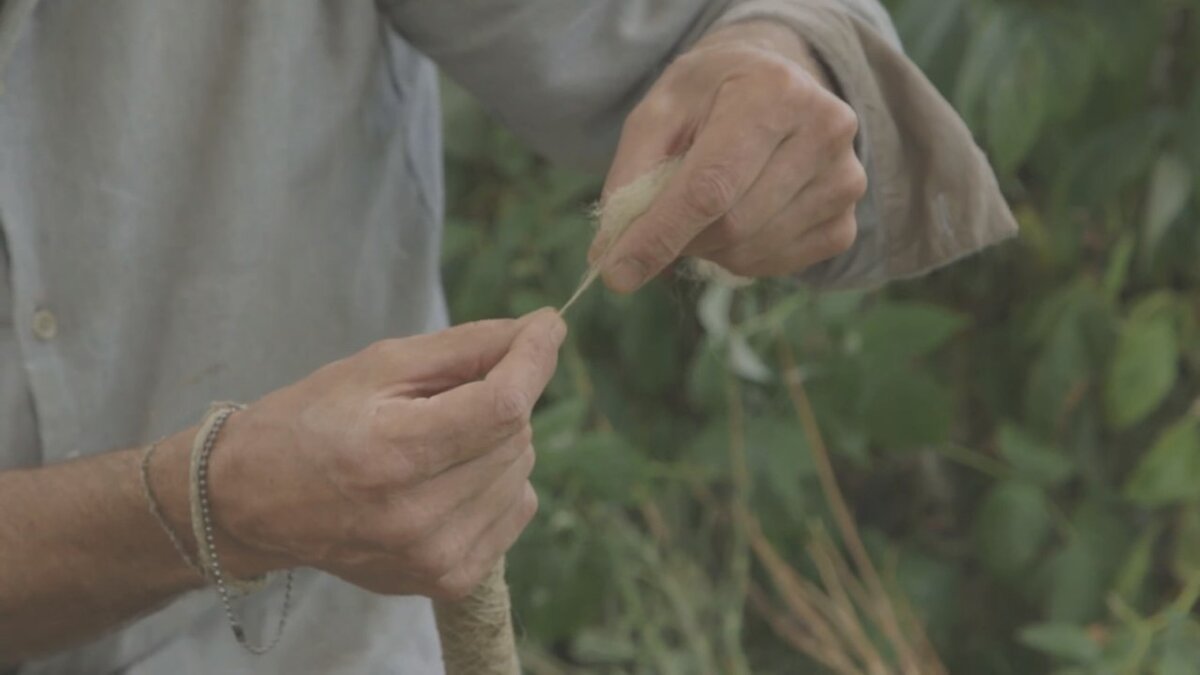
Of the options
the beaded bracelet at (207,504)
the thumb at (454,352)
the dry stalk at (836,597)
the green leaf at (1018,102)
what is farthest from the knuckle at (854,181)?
the dry stalk at (836,597)

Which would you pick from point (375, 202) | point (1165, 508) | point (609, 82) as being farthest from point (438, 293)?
point (1165, 508)

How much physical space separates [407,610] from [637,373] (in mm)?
752

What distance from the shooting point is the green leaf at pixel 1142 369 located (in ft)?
4.36

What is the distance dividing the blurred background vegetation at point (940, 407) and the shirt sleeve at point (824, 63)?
0.36 metres

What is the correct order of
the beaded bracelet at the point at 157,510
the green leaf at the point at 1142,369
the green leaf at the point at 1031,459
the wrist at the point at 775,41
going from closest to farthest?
the beaded bracelet at the point at 157,510
the wrist at the point at 775,41
the green leaf at the point at 1142,369
the green leaf at the point at 1031,459

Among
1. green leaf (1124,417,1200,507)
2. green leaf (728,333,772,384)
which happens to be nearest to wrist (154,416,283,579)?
green leaf (728,333,772,384)

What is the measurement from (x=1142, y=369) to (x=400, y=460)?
90 cm

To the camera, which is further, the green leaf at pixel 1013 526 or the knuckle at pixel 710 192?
the green leaf at pixel 1013 526

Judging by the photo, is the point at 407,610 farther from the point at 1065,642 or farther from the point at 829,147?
the point at 1065,642

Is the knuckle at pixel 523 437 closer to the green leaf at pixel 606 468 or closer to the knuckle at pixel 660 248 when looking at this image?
the knuckle at pixel 660 248

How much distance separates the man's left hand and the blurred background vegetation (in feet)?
1.52

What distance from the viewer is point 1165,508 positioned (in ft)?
4.88

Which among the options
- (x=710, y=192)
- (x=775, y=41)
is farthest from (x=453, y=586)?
(x=775, y=41)

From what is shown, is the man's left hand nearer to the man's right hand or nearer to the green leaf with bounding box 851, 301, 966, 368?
the man's right hand
